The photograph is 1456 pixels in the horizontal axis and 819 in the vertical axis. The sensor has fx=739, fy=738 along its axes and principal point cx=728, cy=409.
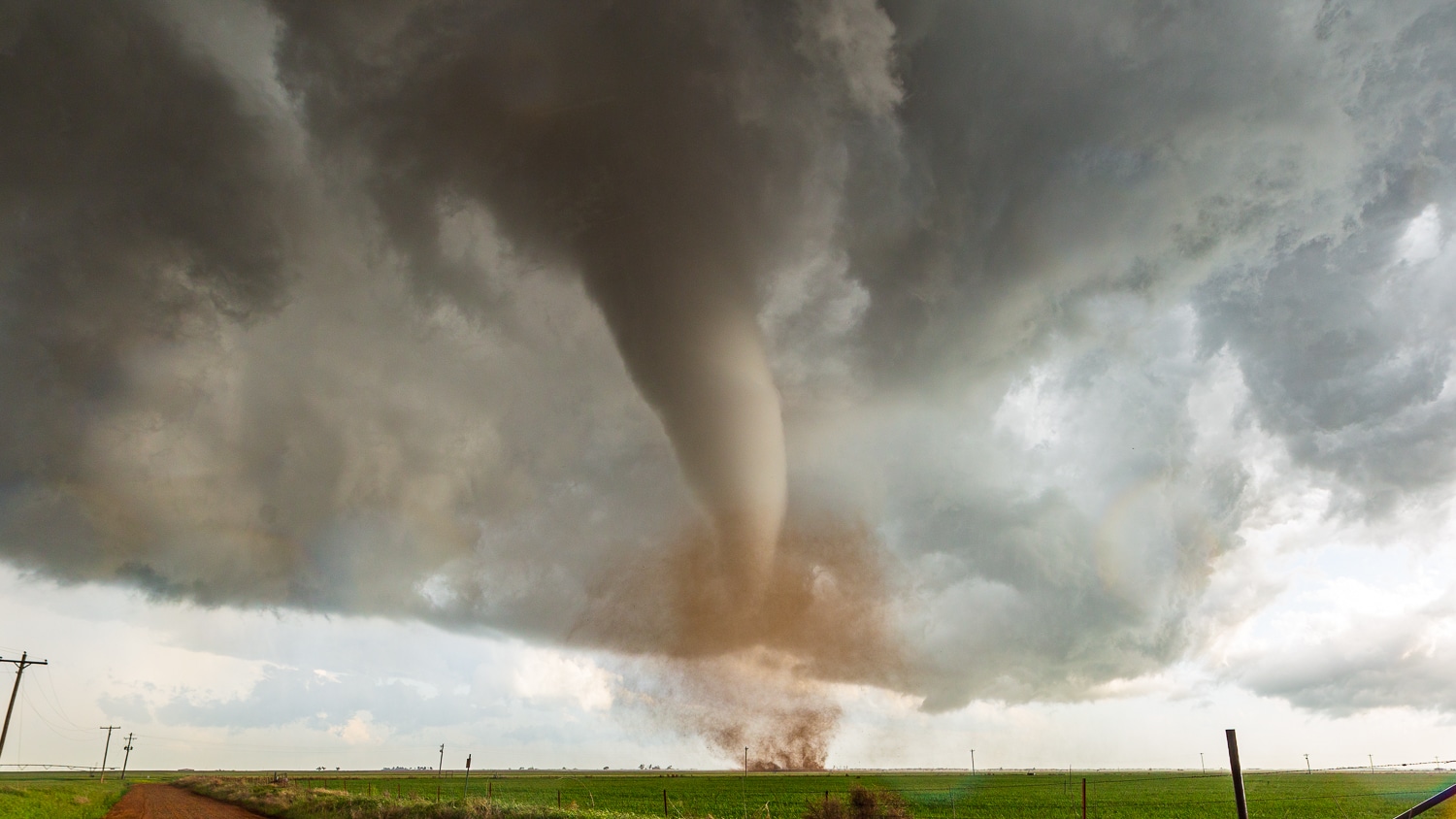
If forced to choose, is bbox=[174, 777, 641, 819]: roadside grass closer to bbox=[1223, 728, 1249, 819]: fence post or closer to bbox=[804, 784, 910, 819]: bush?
bbox=[804, 784, 910, 819]: bush

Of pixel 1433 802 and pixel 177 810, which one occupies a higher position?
pixel 1433 802

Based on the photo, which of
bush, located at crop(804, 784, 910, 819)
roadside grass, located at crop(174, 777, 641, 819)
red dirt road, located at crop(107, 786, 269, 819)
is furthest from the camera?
red dirt road, located at crop(107, 786, 269, 819)

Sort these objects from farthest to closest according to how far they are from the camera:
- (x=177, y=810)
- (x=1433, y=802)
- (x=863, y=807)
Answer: (x=177, y=810) < (x=863, y=807) < (x=1433, y=802)

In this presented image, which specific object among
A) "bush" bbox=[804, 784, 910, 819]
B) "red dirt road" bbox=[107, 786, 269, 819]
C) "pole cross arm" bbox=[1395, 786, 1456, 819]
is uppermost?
"pole cross arm" bbox=[1395, 786, 1456, 819]

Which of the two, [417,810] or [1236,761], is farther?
[417,810]

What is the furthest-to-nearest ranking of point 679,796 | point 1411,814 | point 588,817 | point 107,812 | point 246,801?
point 679,796, point 246,801, point 107,812, point 588,817, point 1411,814

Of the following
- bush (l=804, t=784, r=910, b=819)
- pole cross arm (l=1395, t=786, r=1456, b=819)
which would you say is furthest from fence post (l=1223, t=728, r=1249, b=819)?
bush (l=804, t=784, r=910, b=819)

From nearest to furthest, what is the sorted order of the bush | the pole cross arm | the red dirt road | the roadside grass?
the pole cross arm → the roadside grass → the bush → the red dirt road

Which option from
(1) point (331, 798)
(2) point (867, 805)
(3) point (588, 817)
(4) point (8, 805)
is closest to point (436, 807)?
(3) point (588, 817)

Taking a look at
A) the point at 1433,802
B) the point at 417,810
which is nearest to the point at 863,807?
the point at 417,810

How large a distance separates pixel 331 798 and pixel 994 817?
45.1m

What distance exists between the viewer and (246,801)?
54281 millimetres

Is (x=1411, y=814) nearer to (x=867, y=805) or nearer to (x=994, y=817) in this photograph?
(x=867, y=805)

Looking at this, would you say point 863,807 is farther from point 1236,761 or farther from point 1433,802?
point 1433,802
